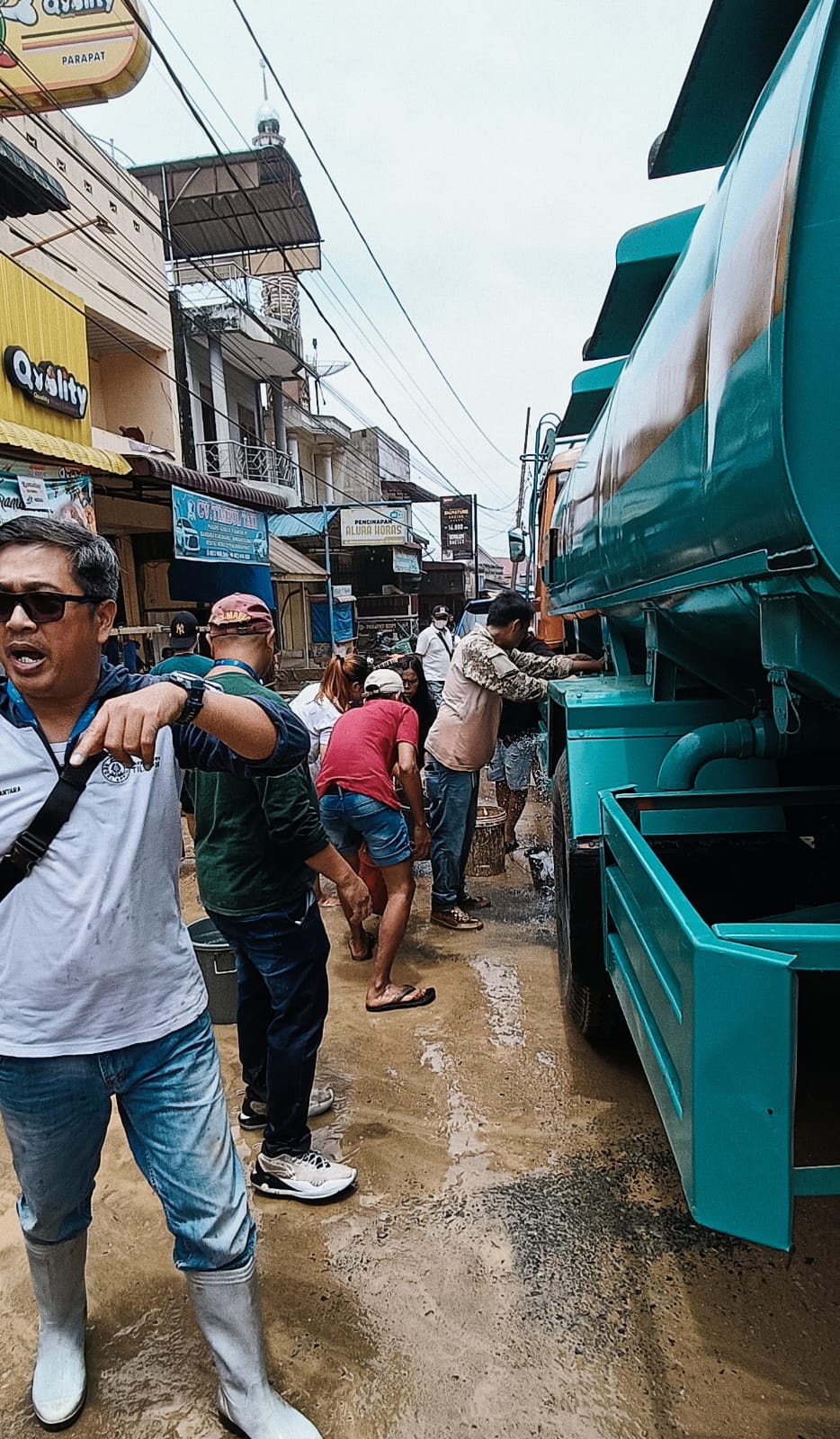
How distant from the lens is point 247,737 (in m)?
1.64

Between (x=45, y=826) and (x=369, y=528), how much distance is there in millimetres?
19237

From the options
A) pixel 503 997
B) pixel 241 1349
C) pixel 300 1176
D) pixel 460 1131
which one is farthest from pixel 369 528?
pixel 241 1349

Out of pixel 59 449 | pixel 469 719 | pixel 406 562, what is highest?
pixel 406 562

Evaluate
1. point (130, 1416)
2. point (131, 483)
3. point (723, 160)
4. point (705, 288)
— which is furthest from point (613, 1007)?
point (131, 483)

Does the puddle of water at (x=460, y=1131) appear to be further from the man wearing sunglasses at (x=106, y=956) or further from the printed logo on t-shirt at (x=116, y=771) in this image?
the printed logo on t-shirt at (x=116, y=771)

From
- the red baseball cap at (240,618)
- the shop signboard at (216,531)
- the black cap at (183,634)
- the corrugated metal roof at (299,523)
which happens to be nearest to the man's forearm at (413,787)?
the red baseball cap at (240,618)

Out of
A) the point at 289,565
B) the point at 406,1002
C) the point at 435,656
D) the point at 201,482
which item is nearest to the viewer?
the point at 406,1002

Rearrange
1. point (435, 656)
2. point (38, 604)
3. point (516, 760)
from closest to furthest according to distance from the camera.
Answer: point (38, 604)
point (516, 760)
point (435, 656)

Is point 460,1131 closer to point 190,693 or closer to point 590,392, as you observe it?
point 190,693

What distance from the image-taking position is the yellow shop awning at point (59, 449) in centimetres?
699

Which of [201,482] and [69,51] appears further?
[201,482]

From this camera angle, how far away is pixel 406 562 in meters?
24.4

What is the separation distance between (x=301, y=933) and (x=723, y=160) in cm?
255

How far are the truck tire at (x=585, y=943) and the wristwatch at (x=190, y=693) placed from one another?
1.58 m
